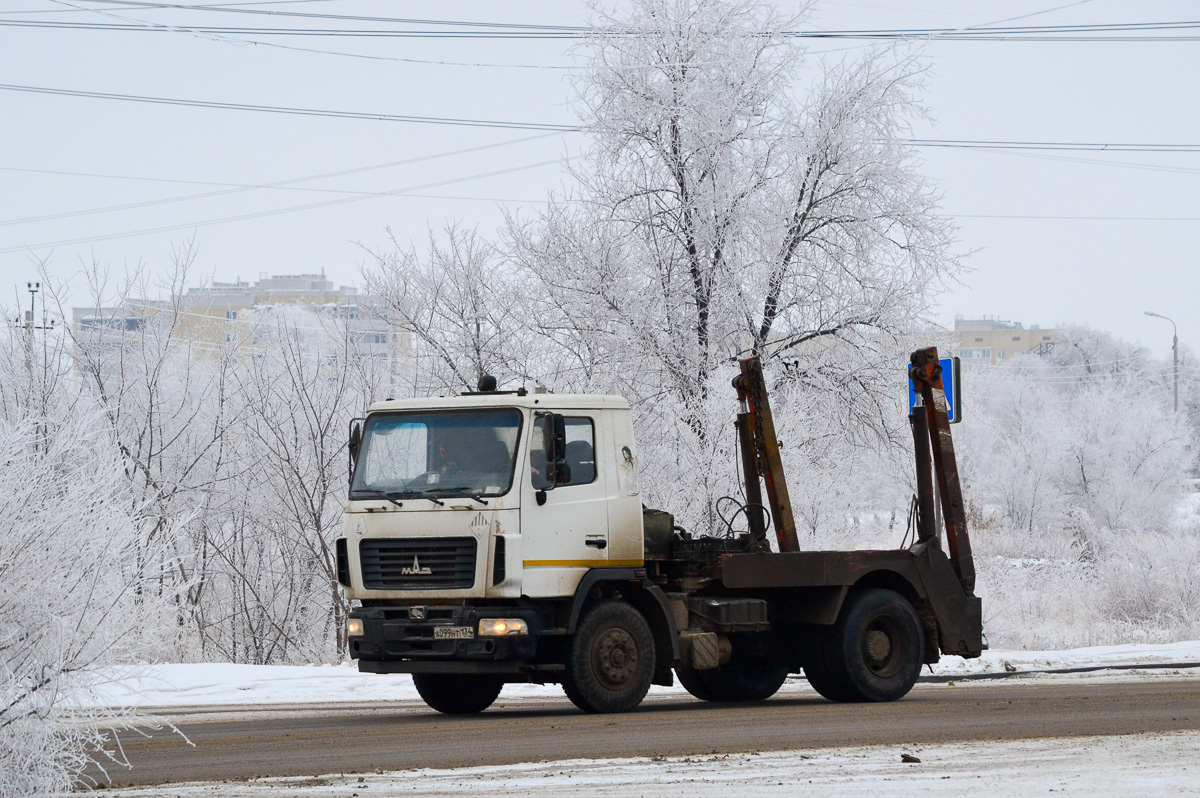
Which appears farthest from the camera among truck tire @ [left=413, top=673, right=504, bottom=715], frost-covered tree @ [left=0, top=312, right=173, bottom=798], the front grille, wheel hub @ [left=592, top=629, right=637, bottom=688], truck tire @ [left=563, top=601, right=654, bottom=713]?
truck tire @ [left=413, top=673, right=504, bottom=715]

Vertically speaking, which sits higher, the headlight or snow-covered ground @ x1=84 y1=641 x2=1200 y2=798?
the headlight

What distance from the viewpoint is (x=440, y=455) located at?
39.0 feet

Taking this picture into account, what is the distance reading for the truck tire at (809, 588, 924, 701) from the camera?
43.3 feet

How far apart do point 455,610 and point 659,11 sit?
53.6 ft

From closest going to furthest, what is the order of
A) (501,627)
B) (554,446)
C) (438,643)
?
1. (501,627)
2. (438,643)
3. (554,446)

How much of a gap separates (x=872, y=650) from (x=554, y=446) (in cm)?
395

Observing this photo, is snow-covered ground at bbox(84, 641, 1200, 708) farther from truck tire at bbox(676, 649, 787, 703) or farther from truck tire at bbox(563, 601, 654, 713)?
truck tire at bbox(563, 601, 654, 713)

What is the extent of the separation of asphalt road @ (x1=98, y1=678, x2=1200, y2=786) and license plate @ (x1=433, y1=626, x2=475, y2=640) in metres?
0.71

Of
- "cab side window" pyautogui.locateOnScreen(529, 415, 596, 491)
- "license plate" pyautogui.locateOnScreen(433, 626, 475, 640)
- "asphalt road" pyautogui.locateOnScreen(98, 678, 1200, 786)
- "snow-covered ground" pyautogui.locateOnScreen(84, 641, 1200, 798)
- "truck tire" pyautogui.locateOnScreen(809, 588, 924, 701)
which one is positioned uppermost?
"cab side window" pyautogui.locateOnScreen(529, 415, 596, 491)

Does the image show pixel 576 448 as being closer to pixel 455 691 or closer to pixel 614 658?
pixel 614 658

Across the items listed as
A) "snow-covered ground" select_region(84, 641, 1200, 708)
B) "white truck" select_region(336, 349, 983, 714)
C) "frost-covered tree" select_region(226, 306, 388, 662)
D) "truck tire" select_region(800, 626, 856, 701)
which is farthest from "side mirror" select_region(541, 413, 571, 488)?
"frost-covered tree" select_region(226, 306, 388, 662)

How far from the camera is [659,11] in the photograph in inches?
992

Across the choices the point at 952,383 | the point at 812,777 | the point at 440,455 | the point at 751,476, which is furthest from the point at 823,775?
the point at 952,383

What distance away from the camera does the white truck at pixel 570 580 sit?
1155cm
